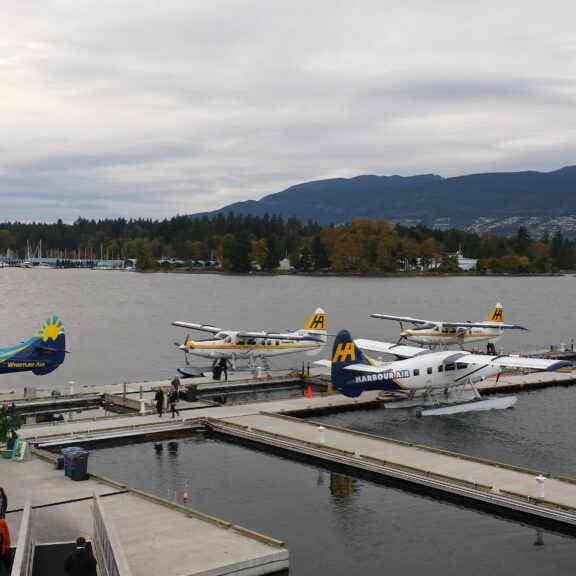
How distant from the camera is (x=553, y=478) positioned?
22406 mm

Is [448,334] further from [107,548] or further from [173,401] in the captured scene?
[107,548]

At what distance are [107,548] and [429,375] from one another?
21724 millimetres

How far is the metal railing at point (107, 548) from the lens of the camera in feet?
41.2

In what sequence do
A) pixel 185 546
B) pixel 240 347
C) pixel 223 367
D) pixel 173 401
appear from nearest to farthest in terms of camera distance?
pixel 185 546 < pixel 173 401 < pixel 223 367 < pixel 240 347

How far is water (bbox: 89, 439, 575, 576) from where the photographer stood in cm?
1792

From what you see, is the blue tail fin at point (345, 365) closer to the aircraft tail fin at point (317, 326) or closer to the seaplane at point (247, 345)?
the seaplane at point (247, 345)

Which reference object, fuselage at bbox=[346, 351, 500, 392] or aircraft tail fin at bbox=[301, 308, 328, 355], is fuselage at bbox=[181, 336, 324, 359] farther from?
fuselage at bbox=[346, 351, 500, 392]

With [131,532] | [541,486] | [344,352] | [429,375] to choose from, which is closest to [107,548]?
[131,532]

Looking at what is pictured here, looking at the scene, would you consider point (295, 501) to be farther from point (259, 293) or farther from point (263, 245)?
point (263, 245)

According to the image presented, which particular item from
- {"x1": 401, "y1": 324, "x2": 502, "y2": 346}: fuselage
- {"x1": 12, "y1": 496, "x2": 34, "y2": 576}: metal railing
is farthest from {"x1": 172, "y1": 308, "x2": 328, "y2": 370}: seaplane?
{"x1": 12, "y1": 496, "x2": 34, "y2": 576}: metal railing

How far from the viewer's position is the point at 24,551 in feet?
42.7

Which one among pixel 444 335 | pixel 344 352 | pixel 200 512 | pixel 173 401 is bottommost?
pixel 200 512

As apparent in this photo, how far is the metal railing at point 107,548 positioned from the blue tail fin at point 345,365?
16976 millimetres

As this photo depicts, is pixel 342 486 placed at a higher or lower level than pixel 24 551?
lower
